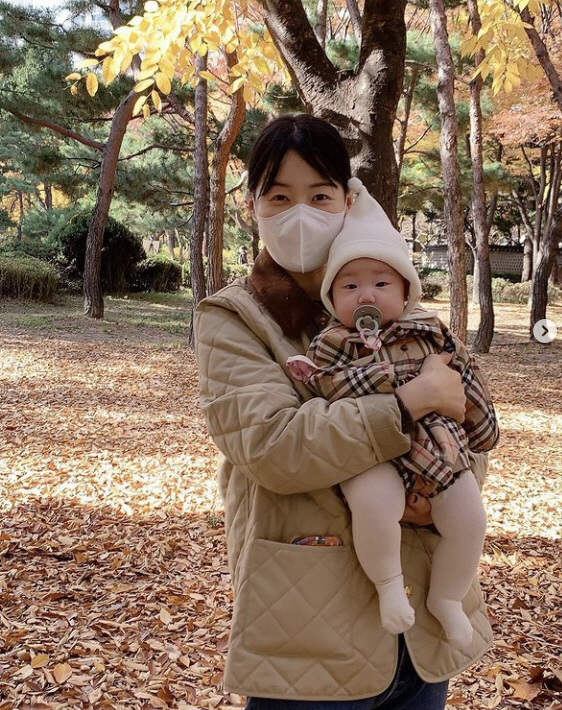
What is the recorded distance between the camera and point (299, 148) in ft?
4.25

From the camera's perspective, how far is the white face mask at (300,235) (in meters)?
1.33

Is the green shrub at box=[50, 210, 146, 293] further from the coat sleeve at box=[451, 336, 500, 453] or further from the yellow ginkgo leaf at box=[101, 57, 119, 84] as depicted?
the coat sleeve at box=[451, 336, 500, 453]

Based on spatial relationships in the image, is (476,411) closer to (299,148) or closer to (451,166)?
(299,148)

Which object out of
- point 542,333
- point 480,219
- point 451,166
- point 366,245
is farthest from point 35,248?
point 366,245

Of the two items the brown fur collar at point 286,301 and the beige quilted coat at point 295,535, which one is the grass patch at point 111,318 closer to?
the brown fur collar at point 286,301

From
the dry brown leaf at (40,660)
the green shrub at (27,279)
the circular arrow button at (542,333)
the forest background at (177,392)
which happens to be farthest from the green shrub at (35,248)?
the dry brown leaf at (40,660)

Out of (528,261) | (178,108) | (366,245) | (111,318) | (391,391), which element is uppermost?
(178,108)

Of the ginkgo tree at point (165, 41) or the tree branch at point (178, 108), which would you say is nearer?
the ginkgo tree at point (165, 41)

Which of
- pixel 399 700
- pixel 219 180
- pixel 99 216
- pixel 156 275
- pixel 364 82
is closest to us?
pixel 399 700

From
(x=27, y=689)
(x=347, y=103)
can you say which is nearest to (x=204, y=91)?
(x=347, y=103)

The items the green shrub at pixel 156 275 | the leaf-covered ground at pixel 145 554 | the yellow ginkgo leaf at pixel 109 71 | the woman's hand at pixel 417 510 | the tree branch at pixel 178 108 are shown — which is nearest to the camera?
the woman's hand at pixel 417 510

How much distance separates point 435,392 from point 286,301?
348 millimetres

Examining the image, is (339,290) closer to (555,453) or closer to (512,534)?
(512,534)

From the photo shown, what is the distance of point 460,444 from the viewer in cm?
128
